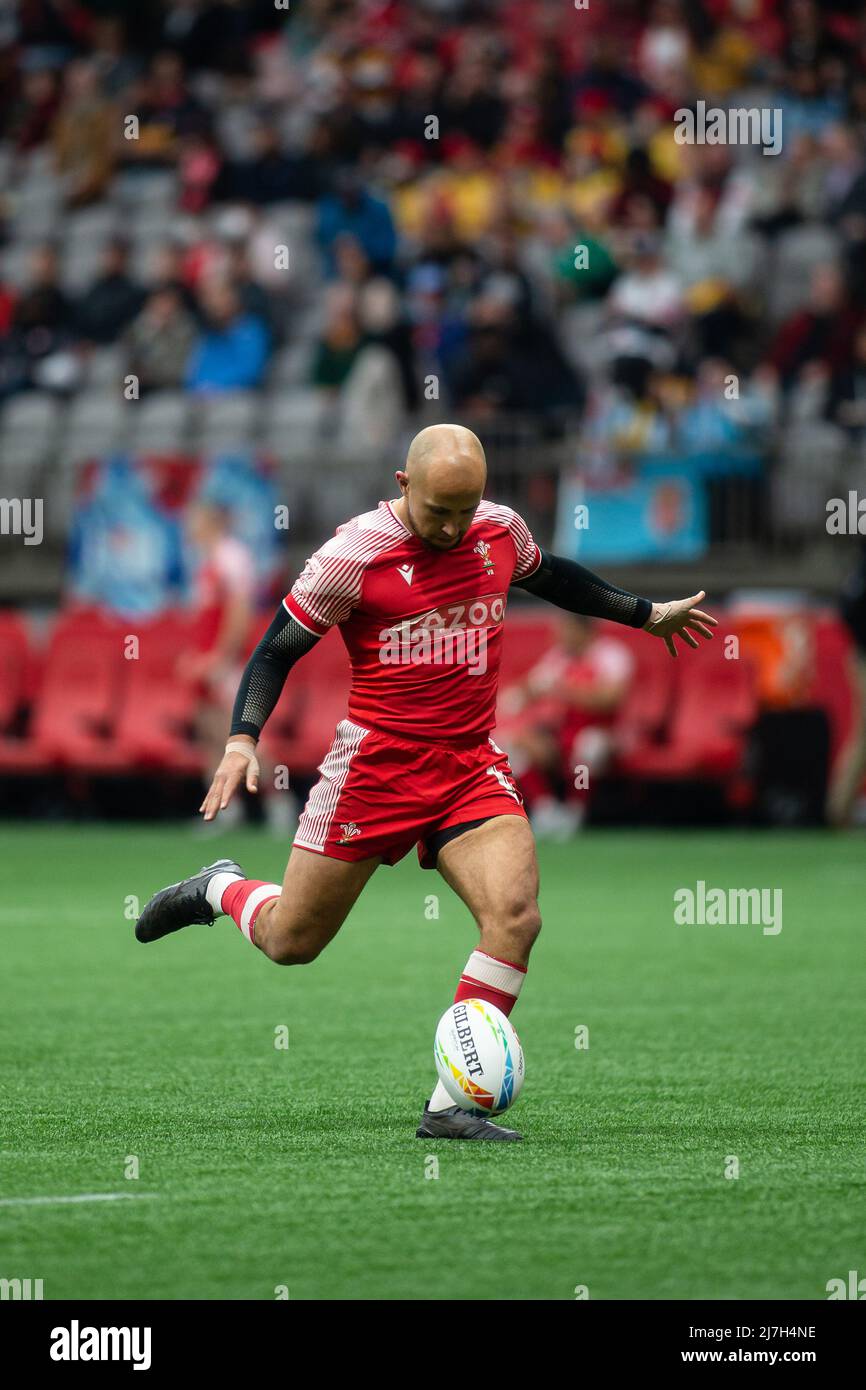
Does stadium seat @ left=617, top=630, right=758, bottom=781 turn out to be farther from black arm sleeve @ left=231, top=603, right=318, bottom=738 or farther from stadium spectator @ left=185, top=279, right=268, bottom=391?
black arm sleeve @ left=231, top=603, right=318, bottom=738

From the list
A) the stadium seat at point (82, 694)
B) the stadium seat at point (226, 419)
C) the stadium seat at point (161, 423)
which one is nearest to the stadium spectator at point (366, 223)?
the stadium seat at point (226, 419)

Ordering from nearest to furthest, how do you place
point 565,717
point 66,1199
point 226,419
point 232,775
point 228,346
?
point 66,1199 < point 232,775 < point 565,717 < point 226,419 < point 228,346

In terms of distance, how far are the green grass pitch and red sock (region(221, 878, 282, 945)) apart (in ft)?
1.82

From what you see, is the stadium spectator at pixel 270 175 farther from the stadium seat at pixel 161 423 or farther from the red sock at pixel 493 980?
the red sock at pixel 493 980

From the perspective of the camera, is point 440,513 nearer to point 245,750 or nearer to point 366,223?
point 245,750

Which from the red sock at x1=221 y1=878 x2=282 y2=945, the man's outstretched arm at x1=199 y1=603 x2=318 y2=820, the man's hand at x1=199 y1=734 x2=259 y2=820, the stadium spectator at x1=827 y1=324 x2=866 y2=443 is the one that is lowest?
the red sock at x1=221 y1=878 x2=282 y2=945

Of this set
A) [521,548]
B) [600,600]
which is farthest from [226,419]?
[521,548]

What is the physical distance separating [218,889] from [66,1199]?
6.72 feet

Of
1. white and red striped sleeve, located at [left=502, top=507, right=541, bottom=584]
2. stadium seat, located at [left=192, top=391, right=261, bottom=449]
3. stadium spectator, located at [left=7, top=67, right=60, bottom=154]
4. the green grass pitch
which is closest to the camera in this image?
the green grass pitch

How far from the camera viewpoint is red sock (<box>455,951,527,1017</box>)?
659 centimetres

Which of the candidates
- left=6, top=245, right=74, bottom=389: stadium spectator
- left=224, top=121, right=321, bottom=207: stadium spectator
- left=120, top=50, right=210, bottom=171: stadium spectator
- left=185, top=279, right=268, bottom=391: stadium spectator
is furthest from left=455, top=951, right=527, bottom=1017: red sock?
left=120, top=50, right=210, bottom=171: stadium spectator

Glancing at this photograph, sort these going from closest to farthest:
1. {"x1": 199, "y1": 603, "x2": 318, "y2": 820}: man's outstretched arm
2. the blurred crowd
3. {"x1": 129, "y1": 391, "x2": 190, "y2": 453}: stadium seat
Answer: {"x1": 199, "y1": 603, "x2": 318, "y2": 820}: man's outstretched arm, the blurred crowd, {"x1": 129, "y1": 391, "x2": 190, "y2": 453}: stadium seat

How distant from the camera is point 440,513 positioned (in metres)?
6.50
